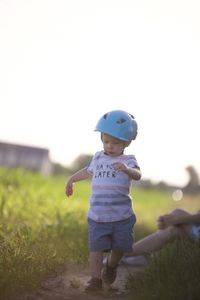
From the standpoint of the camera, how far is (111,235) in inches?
185

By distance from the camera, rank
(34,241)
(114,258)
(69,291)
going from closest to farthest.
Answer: (69,291), (114,258), (34,241)

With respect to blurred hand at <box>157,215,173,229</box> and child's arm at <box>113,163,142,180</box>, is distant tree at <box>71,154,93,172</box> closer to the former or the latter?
blurred hand at <box>157,215,173,229</box>

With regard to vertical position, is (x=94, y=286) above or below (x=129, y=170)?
below

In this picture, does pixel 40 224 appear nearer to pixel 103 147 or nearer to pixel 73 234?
pixel 73 234

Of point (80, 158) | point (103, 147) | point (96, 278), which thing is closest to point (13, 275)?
point (96, 278)

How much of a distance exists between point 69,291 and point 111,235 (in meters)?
0.57

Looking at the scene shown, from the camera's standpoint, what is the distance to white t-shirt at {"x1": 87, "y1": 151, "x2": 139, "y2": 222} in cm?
461

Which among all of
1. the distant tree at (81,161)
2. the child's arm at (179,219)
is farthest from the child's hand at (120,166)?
the distant tree at (81,161)

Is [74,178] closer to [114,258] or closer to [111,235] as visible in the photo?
[111,235]

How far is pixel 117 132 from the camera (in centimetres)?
459

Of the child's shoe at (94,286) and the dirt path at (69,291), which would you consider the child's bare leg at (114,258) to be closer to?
the dirt path at (69,291)

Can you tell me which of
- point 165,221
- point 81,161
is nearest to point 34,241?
point 165,221

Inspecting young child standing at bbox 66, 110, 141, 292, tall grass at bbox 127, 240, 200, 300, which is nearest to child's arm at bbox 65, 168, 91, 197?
young child standing at bbox 66, 110, 141, 292

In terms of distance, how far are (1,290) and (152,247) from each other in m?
2.45
